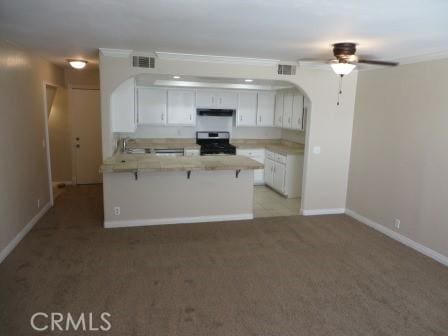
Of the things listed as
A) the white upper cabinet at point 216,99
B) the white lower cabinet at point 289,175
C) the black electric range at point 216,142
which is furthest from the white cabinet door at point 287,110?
the black electric range at point 216,142

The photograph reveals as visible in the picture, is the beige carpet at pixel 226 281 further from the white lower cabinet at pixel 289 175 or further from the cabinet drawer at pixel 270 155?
the cabinet drawer at pixel 270 155

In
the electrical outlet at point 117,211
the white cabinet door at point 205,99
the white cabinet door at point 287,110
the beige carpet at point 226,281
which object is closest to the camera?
the beige carpet at point 226,281

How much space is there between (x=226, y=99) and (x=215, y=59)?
2720mm

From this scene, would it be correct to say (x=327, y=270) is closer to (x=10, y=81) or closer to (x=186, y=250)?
(x=186, y=250)

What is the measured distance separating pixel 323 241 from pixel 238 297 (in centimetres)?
178

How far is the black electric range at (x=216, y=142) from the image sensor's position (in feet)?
23.2

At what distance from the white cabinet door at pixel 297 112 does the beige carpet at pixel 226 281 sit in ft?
7.97

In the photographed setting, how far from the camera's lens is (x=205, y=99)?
703cm

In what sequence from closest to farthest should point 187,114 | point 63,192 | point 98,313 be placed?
point 98,313 < point 63,192 < point 187,114

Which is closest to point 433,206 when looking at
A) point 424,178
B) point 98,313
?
point 424,178

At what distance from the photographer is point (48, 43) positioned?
12.6 feet

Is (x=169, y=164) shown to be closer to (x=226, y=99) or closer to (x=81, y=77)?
(x=226, y=99)

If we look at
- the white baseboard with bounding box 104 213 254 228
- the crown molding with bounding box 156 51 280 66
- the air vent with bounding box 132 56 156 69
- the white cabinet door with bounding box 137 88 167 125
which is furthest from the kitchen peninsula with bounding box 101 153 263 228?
the white cabinet door with bounding box 137 88 167 125

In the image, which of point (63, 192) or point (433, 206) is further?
point (63, 192)
